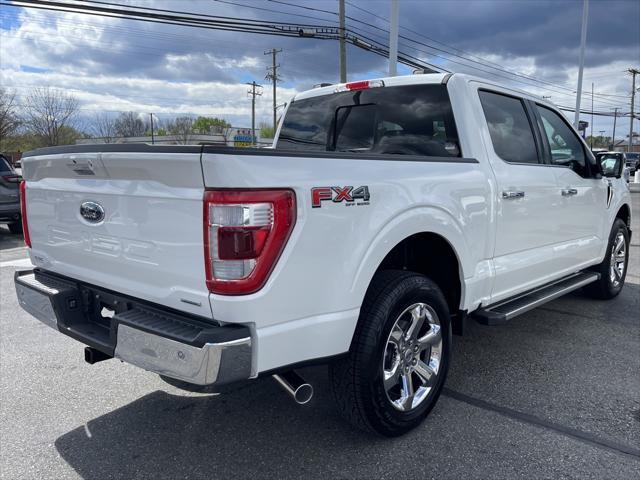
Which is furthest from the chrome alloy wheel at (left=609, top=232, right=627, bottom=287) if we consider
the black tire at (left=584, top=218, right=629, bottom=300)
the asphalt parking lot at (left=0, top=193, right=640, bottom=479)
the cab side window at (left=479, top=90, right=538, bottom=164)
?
the cab side window at (left=479, top=90, right=538, bottom=164)

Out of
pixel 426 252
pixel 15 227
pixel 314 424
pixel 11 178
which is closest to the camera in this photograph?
pixel 314 424

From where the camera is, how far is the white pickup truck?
2.13 meters

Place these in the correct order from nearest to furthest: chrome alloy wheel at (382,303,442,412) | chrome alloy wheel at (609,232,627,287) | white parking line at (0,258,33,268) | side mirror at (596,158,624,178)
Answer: chrome alloy wheel at (382,303,442,412) → side mirror at (596,158,624,178) → chrome alloy wheel at (609,232,627,287) → white parking line at (0,258,33,268)

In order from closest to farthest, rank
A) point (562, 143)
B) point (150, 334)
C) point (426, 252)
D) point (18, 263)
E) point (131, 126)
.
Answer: point (150, 334), point (426, 252), point (562, 143), point (18, 263), point (131, 126)

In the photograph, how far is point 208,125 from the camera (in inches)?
2995

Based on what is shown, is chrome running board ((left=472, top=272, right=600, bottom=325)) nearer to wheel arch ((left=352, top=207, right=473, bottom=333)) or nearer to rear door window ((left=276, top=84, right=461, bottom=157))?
wheel arch ((left=352, top=207, right=473, bottom=333))

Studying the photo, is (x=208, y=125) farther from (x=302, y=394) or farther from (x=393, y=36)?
(x=302, y=394)

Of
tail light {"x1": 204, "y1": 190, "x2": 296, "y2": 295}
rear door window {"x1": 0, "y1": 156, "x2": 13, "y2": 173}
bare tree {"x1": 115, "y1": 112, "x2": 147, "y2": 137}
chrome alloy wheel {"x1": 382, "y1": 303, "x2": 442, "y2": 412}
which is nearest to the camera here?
tail light {"x1": 204, "y1": 190, "x2": 296, "y2": 295}

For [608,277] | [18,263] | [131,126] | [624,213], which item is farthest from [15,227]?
[131,126]

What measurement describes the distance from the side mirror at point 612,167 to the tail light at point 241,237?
4.06 m

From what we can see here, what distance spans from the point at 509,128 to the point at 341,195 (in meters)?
2.09

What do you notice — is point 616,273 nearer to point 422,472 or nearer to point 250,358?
point 422,472

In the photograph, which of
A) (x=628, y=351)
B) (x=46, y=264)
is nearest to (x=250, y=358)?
(x=46, y=264)

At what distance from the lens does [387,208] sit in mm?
2629
